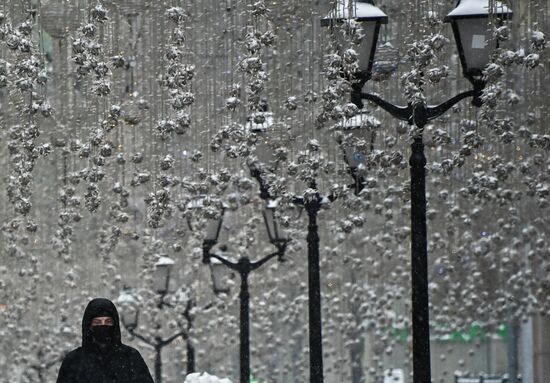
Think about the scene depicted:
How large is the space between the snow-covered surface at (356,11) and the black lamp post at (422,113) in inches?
0.4

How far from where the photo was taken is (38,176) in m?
18.1

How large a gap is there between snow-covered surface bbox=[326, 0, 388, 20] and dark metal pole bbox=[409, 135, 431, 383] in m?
0.92

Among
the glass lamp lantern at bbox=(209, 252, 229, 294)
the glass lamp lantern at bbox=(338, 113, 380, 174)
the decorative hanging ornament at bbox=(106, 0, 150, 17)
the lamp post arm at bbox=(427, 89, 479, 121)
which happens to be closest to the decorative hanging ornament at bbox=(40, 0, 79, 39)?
the decorative hanging ornament at bbox=(106, 0, 150, 17)

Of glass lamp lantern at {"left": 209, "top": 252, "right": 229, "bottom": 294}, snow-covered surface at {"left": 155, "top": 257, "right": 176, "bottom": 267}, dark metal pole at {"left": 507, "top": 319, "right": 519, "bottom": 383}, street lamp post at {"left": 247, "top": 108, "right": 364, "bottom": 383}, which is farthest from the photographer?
dark metal pole at {"left": 507, "top": 319, "right": 519, "bottom": 383}

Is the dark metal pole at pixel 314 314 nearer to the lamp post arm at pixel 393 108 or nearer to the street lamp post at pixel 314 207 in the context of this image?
the street lamp post at pixel 314 207

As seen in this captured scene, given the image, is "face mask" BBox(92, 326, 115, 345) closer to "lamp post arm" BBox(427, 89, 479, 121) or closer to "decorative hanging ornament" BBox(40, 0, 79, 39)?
"lamp post arm" BBox(427, 89, 479, 121)

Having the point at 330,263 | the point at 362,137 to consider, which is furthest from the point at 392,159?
the point at 330,263

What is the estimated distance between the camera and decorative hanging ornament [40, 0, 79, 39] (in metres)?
Answer: 13.2

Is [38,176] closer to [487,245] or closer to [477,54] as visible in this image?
[487,245]

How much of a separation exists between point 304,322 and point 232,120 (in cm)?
1597

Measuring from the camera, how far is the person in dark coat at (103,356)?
9438 millimetres

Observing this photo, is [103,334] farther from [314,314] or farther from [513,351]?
[513,351]

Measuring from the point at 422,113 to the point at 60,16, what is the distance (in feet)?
12.5

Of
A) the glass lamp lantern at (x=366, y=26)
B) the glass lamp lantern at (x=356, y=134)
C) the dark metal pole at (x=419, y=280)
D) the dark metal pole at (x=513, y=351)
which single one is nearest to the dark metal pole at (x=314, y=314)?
the glass lamp lantern at (x=356, y=134)
